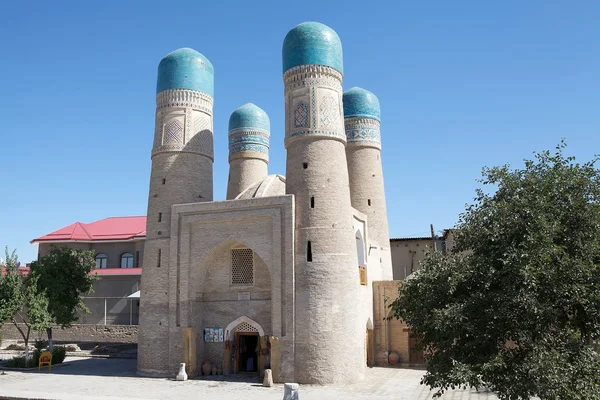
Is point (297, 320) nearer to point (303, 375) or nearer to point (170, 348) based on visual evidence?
point (303, 375)

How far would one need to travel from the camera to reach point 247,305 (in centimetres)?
1934

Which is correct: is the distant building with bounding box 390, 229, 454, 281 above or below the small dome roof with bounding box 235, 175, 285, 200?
below

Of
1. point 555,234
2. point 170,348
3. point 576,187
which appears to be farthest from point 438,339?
point 170,348

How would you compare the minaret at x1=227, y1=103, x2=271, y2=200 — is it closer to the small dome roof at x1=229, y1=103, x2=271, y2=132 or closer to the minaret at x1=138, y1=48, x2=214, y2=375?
the small dome roof at x1=229, y1=103, x2=271, y2=132

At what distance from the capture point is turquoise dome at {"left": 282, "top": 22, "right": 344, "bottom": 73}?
63.5ft

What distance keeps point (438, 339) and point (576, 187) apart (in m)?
3.65

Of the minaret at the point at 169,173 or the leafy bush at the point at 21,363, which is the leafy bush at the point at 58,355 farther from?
the minaret at the point at 169,173

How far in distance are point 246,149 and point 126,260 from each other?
1339cm

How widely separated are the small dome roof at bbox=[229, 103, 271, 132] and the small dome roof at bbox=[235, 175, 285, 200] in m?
5.03

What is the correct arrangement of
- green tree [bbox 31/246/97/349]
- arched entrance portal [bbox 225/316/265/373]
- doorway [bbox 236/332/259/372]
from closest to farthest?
arched entrance portal [bbox 225/316/265/373]
doorway [bbox 236/332/259/372]
green tree [bbox 31/246/97/349]

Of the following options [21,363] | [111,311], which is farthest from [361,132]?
[111,311]

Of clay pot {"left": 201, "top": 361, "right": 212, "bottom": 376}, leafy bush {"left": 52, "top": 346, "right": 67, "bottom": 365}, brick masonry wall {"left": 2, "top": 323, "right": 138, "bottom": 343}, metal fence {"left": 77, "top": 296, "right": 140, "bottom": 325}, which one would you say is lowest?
clay pot {"left": 201, "top": 361, "right": 212, "bottom": 376}

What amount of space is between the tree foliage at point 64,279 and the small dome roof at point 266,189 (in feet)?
25.0

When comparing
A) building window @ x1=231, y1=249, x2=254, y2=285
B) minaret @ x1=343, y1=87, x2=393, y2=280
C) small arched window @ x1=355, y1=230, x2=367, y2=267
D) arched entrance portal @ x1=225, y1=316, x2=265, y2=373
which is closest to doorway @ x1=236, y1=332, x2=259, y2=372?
arched entrance portal @ x1=225, y1=316, x2=265, y2=373
